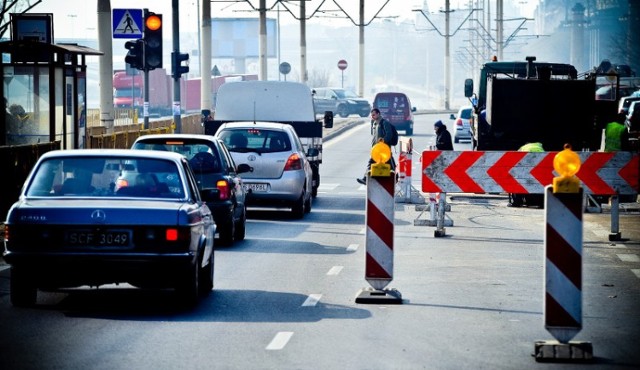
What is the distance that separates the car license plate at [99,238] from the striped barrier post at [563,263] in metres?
3.56

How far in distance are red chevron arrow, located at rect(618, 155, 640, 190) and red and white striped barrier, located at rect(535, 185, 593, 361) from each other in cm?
938

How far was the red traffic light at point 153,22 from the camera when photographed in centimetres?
2953

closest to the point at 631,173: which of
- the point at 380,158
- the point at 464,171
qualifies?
A: the point at 464,171

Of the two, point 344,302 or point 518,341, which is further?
point 344,302

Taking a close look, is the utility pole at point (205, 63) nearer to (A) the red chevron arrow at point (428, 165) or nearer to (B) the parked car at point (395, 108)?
(B) the parked car at point (395, 108)

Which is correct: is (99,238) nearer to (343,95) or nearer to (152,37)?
(152,37)

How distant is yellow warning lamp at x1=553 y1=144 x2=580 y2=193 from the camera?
10.3 metres

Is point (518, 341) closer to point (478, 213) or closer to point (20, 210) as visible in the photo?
point (20, 210)

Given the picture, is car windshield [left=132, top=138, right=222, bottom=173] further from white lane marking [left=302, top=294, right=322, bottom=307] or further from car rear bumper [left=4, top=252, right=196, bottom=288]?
car rear bumper [left=4, top=252, right=196, bottom=288]

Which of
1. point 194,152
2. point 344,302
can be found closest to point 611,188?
point 194,152

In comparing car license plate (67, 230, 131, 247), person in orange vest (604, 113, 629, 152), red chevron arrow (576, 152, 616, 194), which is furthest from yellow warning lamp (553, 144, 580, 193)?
person in orange vest (604, 113, 629, 152)

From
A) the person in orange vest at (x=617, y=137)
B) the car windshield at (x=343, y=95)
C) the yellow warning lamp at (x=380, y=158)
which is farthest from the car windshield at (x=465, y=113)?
the yellow warning lamp at (x=380, y=158)

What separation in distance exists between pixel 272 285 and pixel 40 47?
487 inches

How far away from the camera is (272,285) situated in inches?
577
